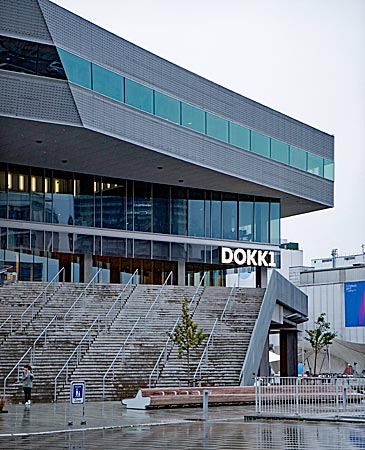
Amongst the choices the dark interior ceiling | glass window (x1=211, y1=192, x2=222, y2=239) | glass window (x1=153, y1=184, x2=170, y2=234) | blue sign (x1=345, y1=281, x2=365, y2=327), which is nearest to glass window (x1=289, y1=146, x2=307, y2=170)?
the dark interior ceiling

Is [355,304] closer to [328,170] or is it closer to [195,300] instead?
[328,170]

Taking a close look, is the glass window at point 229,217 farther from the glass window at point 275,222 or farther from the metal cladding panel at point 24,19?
the metal cladding panel at point 24,19

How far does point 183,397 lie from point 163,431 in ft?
32.8

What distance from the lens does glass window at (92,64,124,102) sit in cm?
4341

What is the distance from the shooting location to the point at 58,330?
40.3 m

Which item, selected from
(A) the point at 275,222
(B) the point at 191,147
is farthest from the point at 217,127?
(A) the point at 275,222

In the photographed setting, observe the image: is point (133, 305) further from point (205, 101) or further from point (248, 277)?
point (248, 277)

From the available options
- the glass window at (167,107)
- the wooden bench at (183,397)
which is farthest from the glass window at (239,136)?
the wooden bench at (183,397)

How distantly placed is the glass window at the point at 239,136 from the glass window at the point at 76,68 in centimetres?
1230

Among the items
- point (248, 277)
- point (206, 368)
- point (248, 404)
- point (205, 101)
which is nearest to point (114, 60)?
point (205, 101)

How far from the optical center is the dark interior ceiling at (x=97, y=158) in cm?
4272

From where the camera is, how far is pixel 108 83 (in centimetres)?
4412

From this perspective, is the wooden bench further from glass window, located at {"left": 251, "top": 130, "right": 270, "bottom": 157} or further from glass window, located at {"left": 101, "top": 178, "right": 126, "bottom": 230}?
glass window, located at {"left": 251, "top": 130, "right": 270, "bottom": 157}

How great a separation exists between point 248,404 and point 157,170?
66.9 ft
